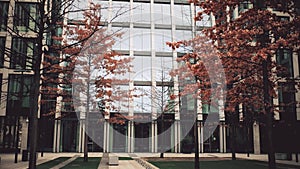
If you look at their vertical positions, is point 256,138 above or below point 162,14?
below

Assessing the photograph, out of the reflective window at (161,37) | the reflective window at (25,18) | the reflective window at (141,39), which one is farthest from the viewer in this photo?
the reflective window at (141,39)

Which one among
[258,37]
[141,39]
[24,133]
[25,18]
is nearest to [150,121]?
[141,39]

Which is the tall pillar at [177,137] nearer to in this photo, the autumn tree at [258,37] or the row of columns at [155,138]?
the row of columns at [155,138]

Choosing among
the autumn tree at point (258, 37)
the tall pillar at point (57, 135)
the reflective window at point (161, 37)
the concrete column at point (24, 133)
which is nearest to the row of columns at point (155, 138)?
the tall pillar at point (57, 135)

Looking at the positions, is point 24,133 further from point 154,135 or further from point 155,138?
point 155,138

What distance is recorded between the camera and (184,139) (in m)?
35.1

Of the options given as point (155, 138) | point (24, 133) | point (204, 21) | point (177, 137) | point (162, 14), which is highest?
point (162, 14)

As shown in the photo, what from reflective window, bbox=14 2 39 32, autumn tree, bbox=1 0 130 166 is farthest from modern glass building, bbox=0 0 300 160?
reflective window, bbox=14 2 39 32

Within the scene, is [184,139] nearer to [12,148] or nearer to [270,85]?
[12,148]

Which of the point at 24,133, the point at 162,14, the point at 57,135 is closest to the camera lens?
the point at 24,133

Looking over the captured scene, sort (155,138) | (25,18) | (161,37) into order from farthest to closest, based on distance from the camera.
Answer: (161,37) → (155,138) → (25,18)

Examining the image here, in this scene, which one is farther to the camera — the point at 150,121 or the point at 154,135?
the point at 154,135

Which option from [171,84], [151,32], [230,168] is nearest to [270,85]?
[230,168]

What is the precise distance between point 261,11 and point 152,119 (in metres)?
25.2
